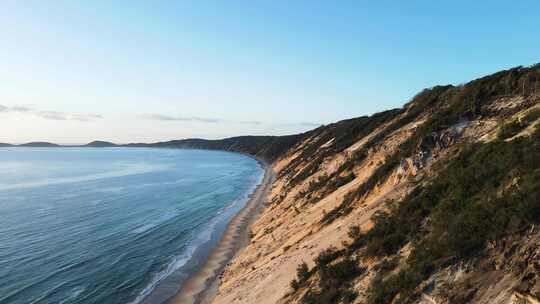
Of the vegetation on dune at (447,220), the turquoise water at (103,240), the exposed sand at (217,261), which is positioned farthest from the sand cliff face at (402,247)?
the turquoise water at (103,240)

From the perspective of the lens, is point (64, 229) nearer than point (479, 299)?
No

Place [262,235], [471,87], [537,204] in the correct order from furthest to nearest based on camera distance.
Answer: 1. [262,235]
2. [471,87]
3. [537,204]

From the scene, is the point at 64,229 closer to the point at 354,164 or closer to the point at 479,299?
the point at 354,164

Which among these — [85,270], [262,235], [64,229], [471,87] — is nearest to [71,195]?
[64,229]

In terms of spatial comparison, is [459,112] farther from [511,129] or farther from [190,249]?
[190,249]

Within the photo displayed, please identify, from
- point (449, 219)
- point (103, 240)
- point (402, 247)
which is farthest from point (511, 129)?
point (103, 240)

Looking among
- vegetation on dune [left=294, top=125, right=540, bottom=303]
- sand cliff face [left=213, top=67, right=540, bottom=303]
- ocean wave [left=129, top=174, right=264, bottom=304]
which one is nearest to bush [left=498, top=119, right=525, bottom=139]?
sand cliff face [left=213, top=67, right=540, bottom=303]
